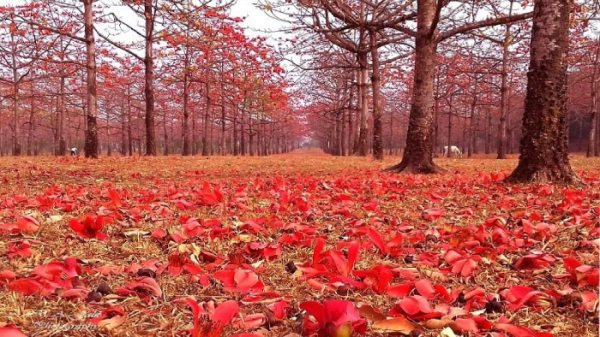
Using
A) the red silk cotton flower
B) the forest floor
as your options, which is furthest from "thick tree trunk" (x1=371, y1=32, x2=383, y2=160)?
the red silk cotton flower

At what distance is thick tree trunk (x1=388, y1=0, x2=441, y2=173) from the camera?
8.53 meters

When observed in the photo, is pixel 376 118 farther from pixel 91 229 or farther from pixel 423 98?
pixel 91 229

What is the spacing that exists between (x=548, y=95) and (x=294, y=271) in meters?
5.26

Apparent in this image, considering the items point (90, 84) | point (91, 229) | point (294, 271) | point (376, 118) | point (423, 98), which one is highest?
point (90, 84)

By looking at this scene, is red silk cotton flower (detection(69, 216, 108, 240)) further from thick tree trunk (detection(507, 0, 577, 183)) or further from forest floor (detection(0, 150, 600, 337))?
thick tree trunk (detection(507, 0, 577, 183))

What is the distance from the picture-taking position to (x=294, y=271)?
208cm

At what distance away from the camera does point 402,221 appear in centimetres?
344

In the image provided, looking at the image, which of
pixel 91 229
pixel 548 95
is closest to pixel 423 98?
pixel 548 95

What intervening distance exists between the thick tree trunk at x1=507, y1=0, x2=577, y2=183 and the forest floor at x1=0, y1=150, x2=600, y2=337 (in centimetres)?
188

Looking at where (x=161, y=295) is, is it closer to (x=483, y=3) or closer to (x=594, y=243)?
(x=594, y=243)

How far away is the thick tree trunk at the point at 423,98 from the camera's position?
8531 millimetres

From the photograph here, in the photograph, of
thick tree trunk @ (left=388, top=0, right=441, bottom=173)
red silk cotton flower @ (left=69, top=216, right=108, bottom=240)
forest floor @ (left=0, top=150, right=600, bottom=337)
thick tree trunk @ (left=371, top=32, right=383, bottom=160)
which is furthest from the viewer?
thick tree trunk @ (left=371, top=32, right=383, bottom=160)

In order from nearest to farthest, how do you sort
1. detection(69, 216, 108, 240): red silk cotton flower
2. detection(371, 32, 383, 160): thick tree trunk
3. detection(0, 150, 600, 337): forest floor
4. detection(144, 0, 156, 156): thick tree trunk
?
detection(0, 150, 600, 337): forest floor, detection(69, 216, 108, 240): red silk cotton flower, detection(371, 32, 383, 160): thick tree trunk, detection(144, 0, 156, 156): thick tree trunk

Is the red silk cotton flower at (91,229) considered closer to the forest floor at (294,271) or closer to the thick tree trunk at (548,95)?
the forest floor at (294,271)
